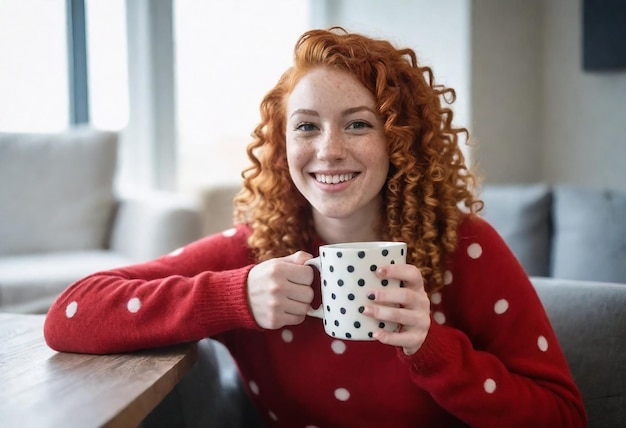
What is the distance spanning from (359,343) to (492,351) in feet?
0.64

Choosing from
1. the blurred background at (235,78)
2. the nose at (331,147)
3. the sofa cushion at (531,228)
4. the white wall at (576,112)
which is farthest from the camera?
the blurred background at (235,78)

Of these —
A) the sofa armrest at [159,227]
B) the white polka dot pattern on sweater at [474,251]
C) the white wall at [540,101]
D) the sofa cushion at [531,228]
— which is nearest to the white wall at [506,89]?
the white wall at [540,101]

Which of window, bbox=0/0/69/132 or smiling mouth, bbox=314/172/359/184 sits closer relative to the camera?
smiling mouth, bbox=314/172/359/184

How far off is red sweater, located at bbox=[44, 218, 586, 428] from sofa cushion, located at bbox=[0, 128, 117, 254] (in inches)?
58.9

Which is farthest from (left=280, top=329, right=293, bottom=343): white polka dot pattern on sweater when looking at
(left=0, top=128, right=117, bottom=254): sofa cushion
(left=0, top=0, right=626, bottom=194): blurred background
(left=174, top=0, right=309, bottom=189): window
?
(left=174, top=0, right=309, bottom=189): window

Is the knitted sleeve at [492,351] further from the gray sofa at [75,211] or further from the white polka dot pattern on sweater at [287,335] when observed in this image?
the gray sofa at [75,211]

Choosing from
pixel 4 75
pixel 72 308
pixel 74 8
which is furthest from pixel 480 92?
pixel 72 308

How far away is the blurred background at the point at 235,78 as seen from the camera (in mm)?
2756

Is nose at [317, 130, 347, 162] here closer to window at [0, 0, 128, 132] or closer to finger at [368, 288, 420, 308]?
finger at [368, 288, 420, 308]

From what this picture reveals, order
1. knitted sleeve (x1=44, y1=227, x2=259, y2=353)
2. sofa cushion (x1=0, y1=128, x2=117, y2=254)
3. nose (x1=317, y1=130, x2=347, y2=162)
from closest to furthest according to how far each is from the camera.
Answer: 1. knitted sleeve (x1=44, y1=227, x2=259, y2=353)
2. nose (x1=317, y1=130, x2=347, y2=162)
3. sofa cushion (x1=0, y1=128, x2=117, y2=254)

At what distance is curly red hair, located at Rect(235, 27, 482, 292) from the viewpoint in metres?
1.00

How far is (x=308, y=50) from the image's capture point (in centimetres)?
101

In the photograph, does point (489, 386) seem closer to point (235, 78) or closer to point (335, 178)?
point (335, 178)

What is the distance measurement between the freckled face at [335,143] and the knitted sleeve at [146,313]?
7.2 inches
